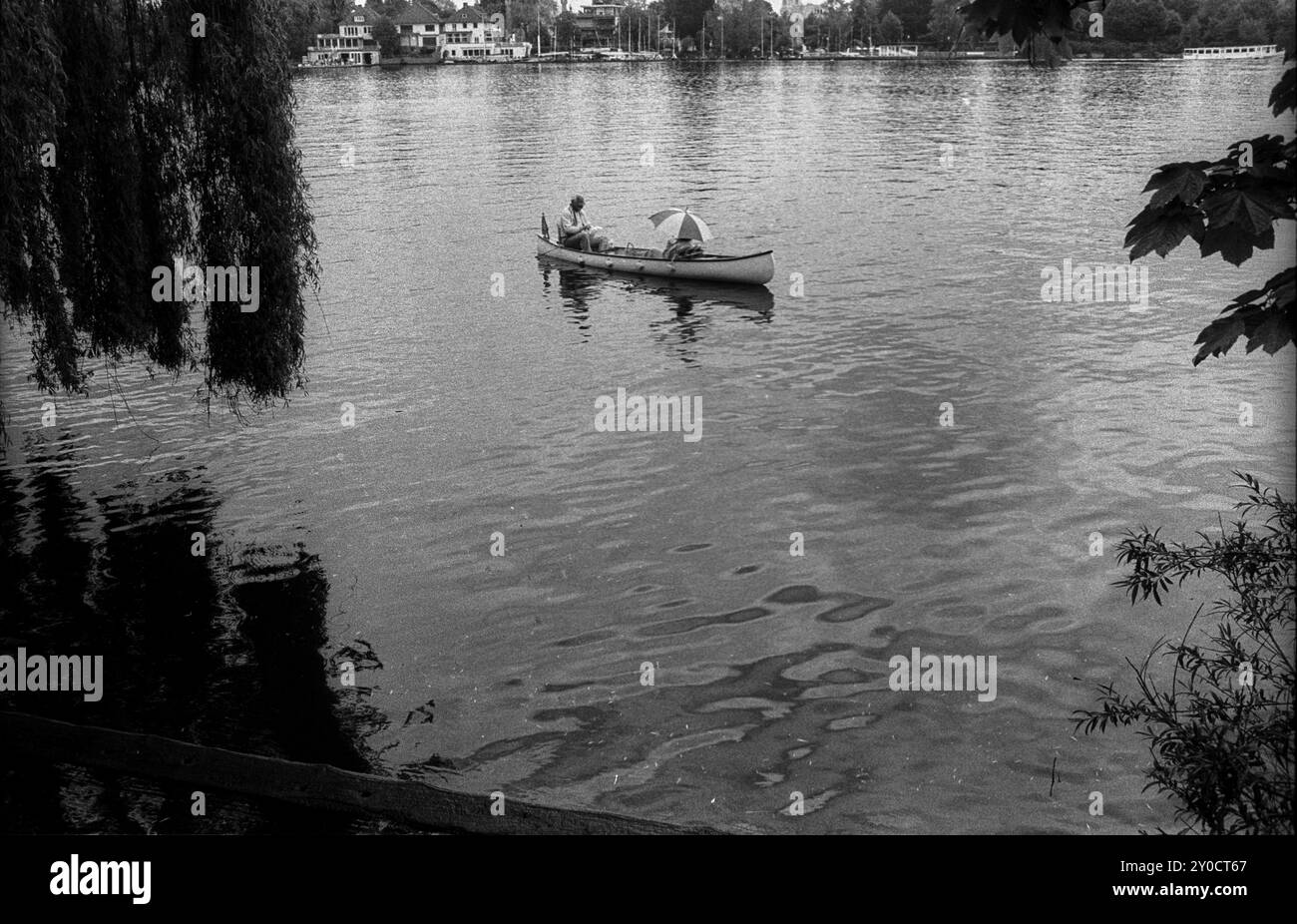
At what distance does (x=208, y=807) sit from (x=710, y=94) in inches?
5974

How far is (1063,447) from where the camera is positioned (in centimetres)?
2572

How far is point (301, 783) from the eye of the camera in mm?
11570

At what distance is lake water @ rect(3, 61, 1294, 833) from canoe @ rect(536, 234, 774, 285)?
62cm

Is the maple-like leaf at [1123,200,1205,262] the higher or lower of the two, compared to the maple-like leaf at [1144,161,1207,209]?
lower

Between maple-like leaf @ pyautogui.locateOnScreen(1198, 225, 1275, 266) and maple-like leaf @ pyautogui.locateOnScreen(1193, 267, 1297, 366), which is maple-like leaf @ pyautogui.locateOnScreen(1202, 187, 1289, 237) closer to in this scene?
maple-like leaf @ pyautogui.locateOnScreen(1198, 225, 1275, 266)

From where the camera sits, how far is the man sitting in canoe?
44950 millimetres

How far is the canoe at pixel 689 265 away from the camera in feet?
134

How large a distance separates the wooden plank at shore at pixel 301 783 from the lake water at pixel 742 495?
2.87 metres

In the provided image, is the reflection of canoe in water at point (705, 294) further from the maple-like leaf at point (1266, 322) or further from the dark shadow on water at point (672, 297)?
the maple-like leaf at point (1266, 322)

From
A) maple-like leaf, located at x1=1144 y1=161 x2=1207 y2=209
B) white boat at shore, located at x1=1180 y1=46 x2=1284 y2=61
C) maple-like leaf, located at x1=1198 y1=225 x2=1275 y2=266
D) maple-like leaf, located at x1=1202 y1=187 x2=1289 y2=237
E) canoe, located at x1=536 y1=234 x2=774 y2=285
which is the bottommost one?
canoe, located at x1=536 y1=234 x2=774 y2=285

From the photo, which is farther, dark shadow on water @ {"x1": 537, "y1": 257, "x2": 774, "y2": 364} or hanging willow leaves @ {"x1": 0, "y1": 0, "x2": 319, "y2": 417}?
dark shadow on water @ {"x1": 537, "y1": 257, "x2": 774, "y2": 364}

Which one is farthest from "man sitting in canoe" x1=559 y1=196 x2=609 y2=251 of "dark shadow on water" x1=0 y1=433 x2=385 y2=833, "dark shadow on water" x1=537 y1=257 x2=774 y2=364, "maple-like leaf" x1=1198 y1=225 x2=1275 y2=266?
"maple-like leaf" x1=1198 y1=225 x2=1275 y2=266

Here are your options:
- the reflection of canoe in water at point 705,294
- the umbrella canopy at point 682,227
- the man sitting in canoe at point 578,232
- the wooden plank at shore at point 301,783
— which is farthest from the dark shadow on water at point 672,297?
the wooden plank at shore at point 301,783
